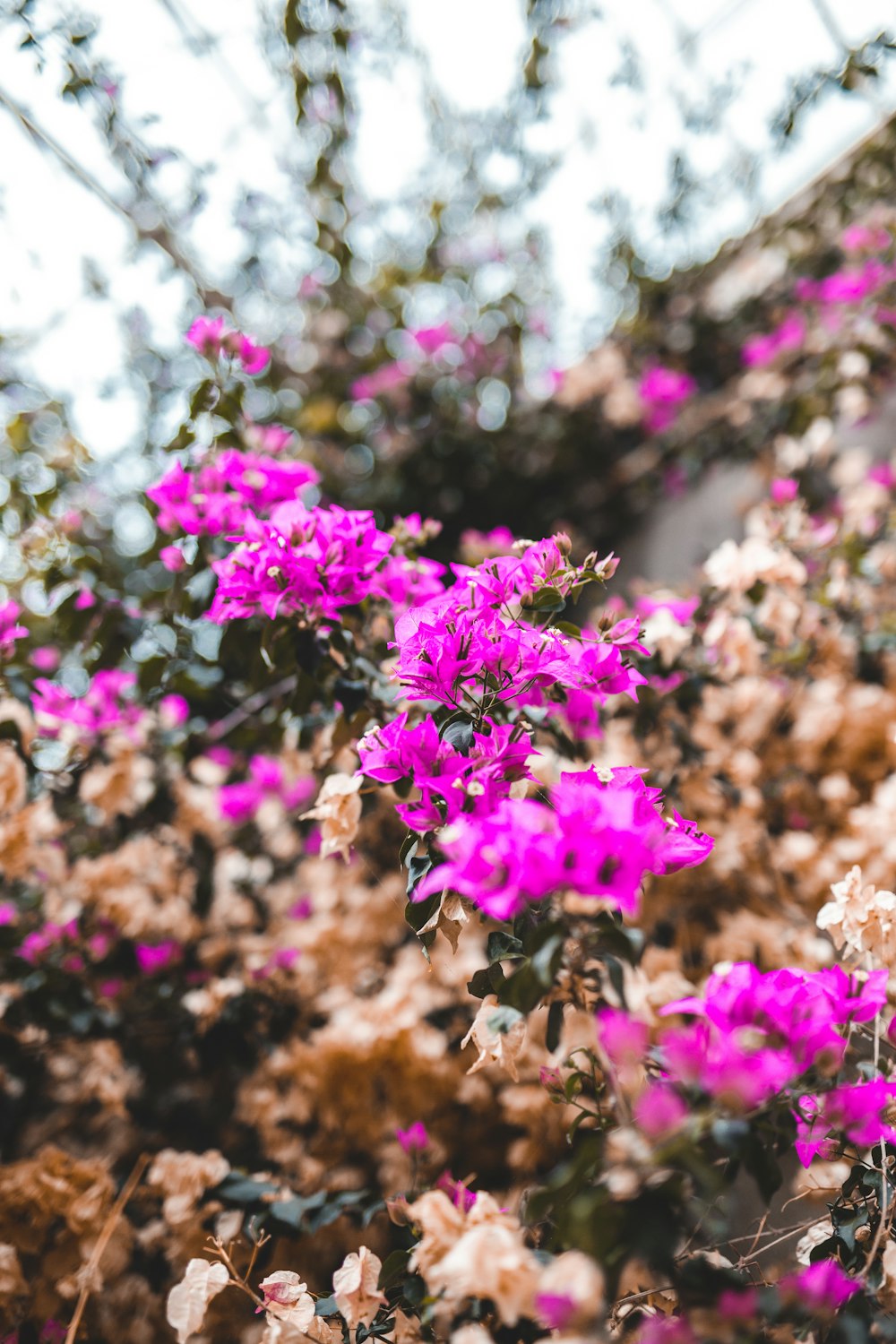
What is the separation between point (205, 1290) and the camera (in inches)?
23.7

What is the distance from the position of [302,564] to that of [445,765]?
10.0 inches

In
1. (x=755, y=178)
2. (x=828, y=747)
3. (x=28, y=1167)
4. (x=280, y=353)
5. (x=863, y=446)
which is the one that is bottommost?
(x=28, y=1167)

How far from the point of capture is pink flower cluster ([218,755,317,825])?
5.14 ft

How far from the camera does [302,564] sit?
0.71 meters

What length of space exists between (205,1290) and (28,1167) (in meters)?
0.49

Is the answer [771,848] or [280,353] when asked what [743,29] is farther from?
[771,848]

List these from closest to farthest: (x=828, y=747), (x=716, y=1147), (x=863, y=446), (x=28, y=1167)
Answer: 1. (x=716, y=1147)
2. (x=28, y=1167)
3. (x=828, y=747)
4. (x=863, y=446)

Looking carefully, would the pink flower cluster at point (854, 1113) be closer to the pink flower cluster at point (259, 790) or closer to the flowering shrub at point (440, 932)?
the flowering shrub at point (440, 932)

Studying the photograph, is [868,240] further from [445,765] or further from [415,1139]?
[415,1139]

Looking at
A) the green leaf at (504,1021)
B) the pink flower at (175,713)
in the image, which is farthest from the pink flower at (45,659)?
the green leaf at (504,1021)

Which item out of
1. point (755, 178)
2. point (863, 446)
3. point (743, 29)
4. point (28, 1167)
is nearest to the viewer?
point (28, 1167)

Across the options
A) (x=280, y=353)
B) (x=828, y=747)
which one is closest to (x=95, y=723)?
(x=828, y=747)

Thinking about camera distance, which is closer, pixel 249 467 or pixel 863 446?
pixel 249 467

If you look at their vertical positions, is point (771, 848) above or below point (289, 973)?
above
